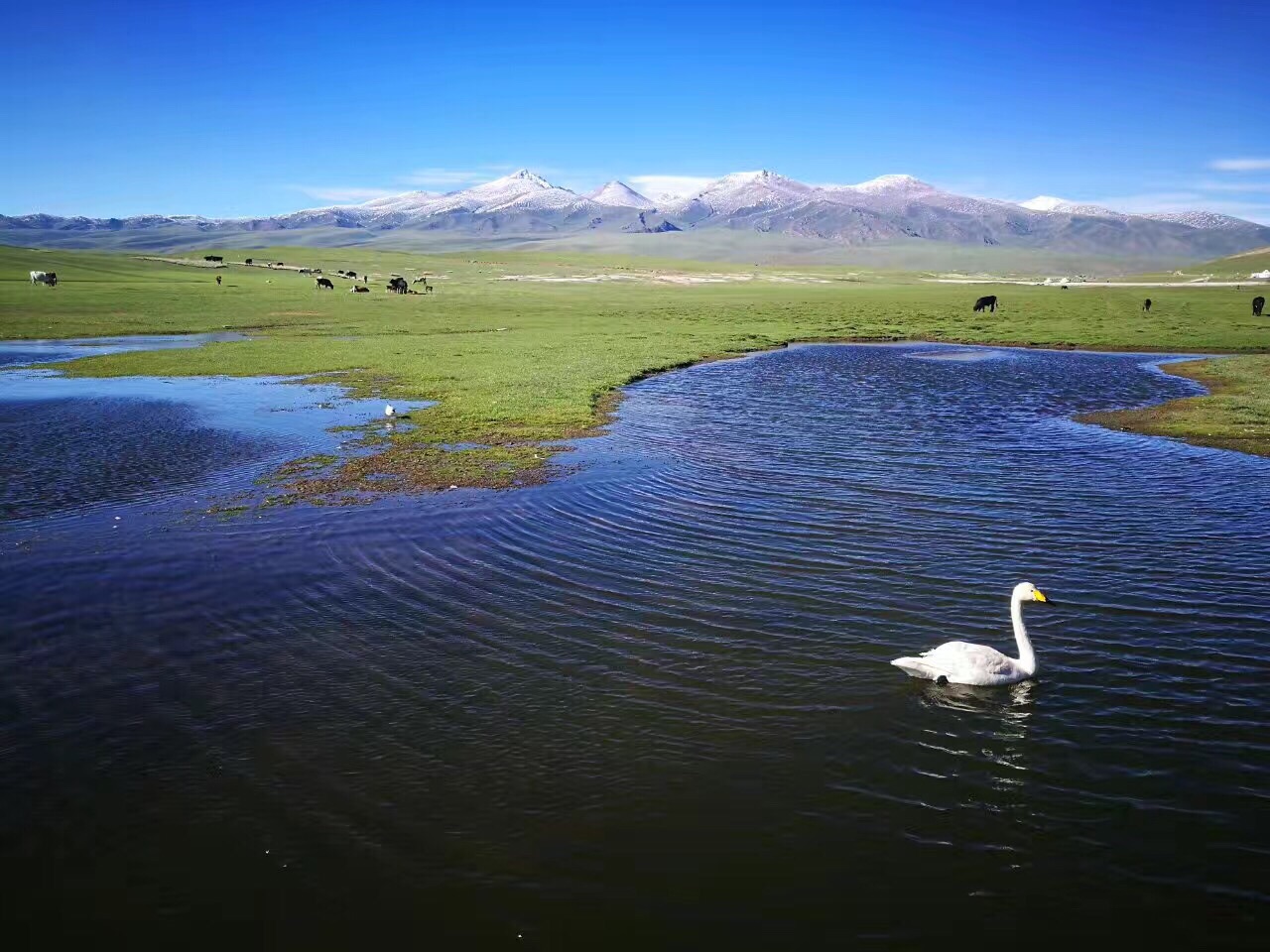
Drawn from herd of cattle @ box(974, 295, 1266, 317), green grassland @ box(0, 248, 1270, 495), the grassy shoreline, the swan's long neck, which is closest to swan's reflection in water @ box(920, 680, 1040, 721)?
the swan's long neck

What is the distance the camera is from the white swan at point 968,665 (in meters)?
10.8

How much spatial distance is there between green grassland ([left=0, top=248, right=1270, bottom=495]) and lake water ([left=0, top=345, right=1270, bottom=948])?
5706 mm

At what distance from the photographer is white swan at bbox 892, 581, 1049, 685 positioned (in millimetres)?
10805

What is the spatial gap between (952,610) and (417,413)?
20.6 m

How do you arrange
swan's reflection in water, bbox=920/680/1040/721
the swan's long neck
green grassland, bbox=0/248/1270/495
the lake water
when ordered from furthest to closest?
green grassland, bbox=0/248/1270/495
the swan's long neck
swan's reflection in water, bbox=920/680/1040/721
the lake water

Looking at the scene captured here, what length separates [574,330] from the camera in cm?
6084

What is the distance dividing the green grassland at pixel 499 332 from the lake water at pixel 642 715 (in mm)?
5706

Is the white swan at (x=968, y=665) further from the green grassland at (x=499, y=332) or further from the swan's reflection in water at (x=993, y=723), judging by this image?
the green grassland at (x=499, y=332)

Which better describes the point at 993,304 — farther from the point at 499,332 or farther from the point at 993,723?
the point at 993,723

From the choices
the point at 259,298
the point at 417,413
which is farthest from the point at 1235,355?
the point at 259,298

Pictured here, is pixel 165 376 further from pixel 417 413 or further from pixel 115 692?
pixel 115 692

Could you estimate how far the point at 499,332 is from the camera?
2335 inches

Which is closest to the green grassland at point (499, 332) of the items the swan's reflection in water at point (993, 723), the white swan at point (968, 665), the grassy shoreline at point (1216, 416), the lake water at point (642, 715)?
the grassy shoreline at point (1216, 416)

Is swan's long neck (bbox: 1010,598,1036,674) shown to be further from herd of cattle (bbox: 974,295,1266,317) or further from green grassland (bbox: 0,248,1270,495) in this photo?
herd of cattle (bbox: 974,295,1266,317)
